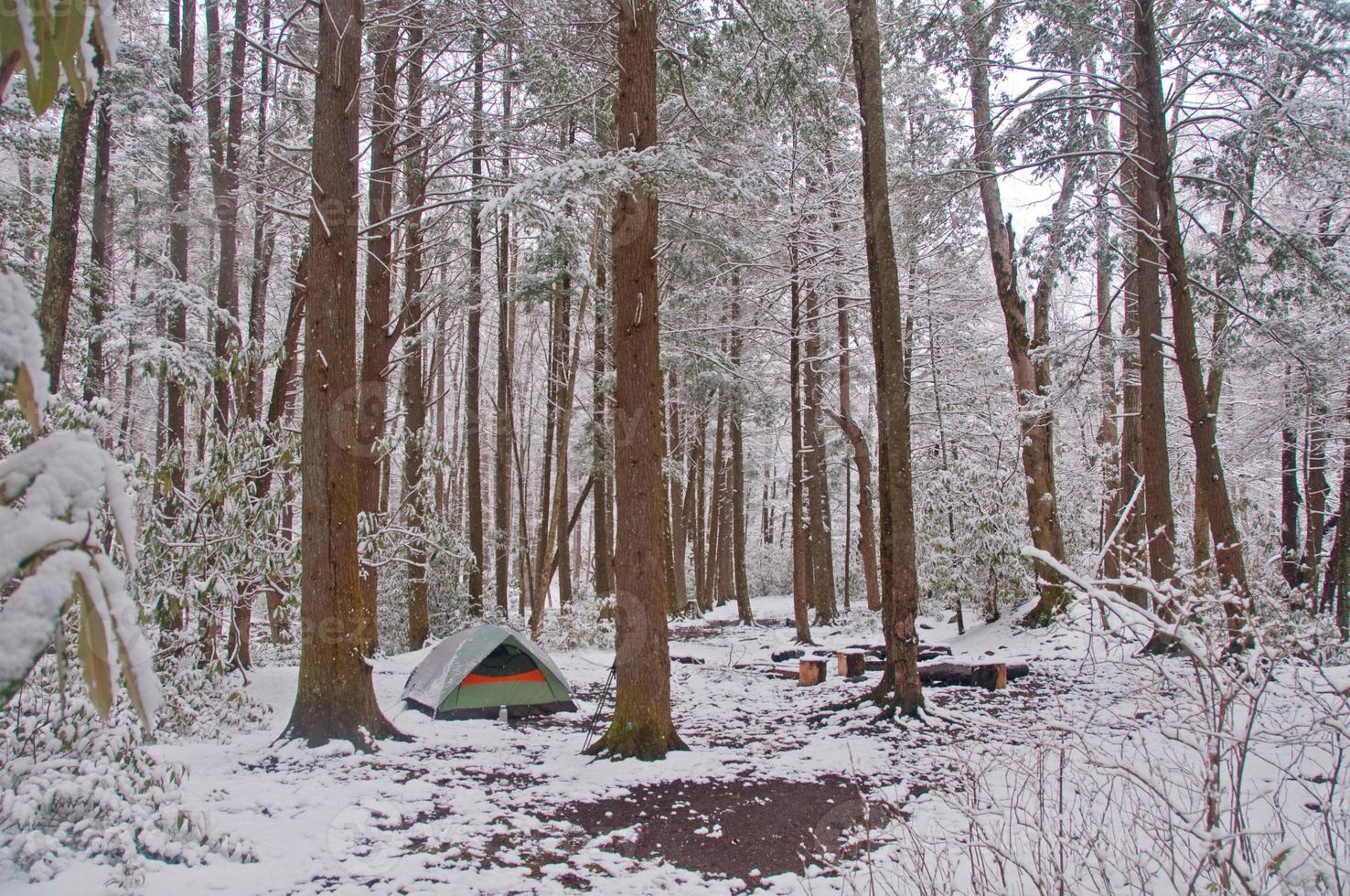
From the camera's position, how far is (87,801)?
4.03 m

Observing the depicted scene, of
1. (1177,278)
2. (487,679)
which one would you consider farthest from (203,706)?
(1177,278)

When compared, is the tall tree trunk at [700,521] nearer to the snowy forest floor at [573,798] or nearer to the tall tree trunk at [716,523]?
the tall tree trunk at [716,523]

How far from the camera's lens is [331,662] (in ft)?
20.7

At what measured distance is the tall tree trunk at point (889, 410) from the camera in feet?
24.1

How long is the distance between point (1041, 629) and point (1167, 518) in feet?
10.8

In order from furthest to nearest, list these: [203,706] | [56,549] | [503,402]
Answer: [503,402] → [203,706] → [56,549]

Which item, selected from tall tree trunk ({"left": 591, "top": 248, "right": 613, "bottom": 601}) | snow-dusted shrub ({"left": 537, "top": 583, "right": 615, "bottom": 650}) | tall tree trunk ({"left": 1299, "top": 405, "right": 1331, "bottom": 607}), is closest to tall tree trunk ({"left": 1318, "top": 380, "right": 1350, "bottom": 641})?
tall tree trunk ({"left": 1299, "top": 405, "right": 1331, "bottom": 607})

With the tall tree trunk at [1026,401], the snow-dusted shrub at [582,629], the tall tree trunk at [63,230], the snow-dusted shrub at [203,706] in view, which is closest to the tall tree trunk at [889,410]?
the tall tree trunk at [1026,401]

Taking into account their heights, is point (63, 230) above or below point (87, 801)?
above

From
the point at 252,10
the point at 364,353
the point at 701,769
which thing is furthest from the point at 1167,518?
the point at 252,10

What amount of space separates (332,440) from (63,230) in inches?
146

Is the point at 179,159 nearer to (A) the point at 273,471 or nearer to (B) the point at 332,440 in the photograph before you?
(A) the point at 273,471

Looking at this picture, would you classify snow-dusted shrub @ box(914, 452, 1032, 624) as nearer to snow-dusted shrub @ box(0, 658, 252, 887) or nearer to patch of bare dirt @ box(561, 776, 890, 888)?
patch of bare dirt @ box(561, 776, 890, 888)

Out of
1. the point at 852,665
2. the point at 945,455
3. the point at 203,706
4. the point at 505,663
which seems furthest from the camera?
the point at 945,455
